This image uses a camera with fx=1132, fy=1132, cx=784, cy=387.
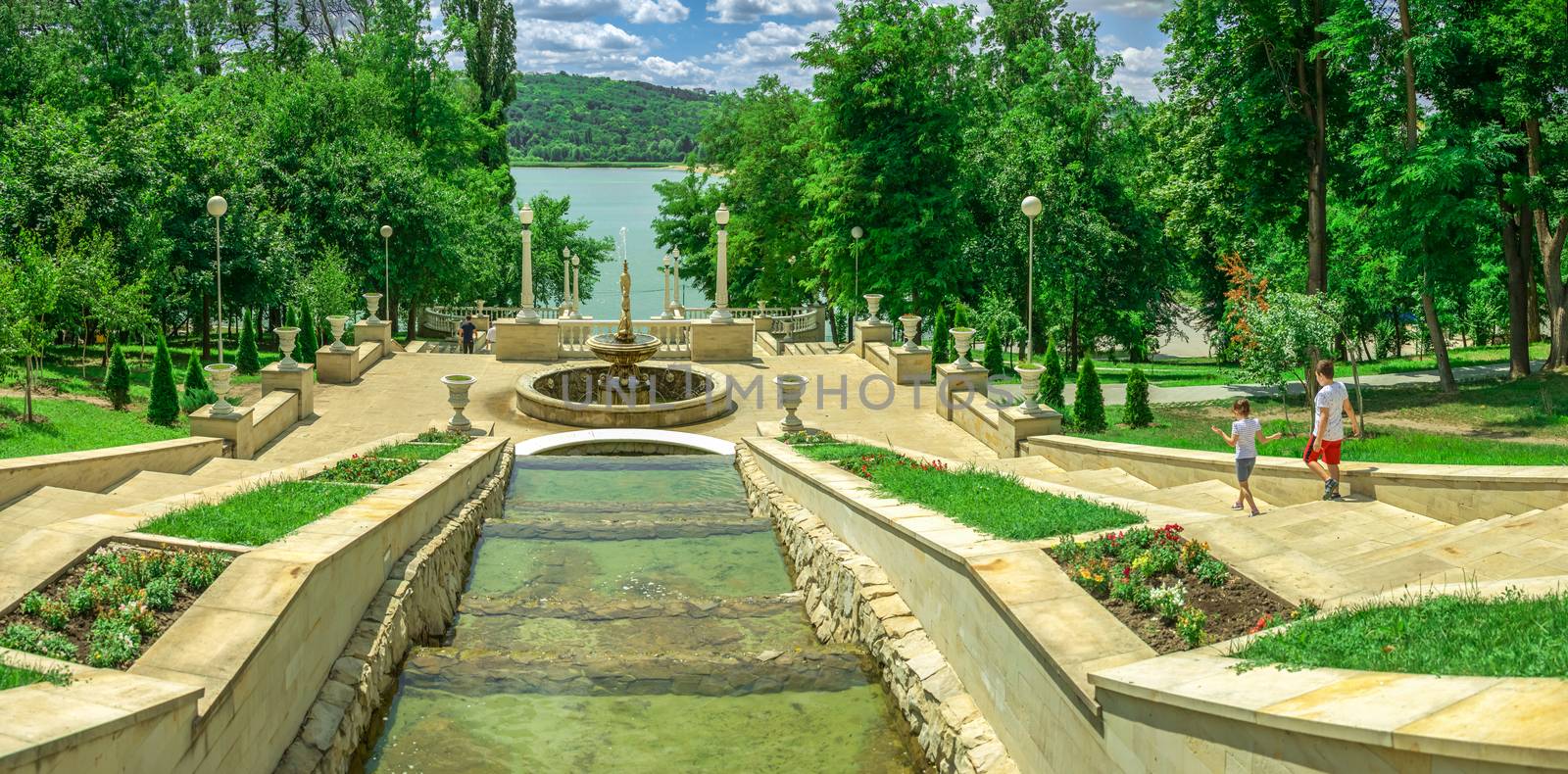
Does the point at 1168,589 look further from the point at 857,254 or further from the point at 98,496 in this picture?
the point at 857,254

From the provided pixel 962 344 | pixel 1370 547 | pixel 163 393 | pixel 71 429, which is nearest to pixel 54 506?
pixel 71 429

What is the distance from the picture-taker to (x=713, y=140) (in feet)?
182

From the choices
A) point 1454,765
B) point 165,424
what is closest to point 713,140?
point 165,424

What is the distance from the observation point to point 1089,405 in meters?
20.1

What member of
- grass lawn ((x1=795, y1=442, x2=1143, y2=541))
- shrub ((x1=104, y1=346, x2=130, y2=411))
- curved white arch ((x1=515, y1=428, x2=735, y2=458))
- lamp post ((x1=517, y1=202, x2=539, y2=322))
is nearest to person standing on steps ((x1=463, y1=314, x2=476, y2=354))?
lamp post ((x1=517, y1=202, x2=539, y2=322))

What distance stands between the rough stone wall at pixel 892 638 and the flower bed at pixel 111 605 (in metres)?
5.65

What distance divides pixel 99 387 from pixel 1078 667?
23.0 meters

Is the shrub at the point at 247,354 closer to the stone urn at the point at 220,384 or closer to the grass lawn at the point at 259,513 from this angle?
the stone urn at the point at 220,384

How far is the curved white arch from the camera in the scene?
799 inches

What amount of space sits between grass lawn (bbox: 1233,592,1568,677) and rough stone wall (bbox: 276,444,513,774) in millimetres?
6529

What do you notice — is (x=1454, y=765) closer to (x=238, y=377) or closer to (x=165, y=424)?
(x=165, y=424)

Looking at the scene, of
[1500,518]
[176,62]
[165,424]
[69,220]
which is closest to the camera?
[1500,518]

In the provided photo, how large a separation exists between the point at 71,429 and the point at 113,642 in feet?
40.5

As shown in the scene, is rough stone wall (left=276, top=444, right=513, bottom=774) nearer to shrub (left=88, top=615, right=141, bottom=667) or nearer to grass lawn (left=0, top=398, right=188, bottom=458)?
shrub (left=88, top=615, right=141, bottom=667)
